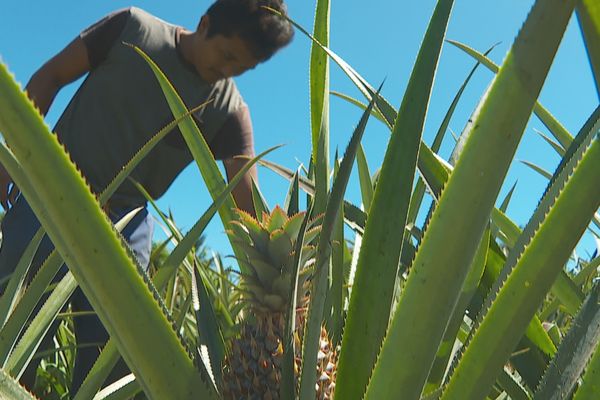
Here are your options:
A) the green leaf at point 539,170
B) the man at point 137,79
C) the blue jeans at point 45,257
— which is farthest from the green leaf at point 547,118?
the man at point 137,79

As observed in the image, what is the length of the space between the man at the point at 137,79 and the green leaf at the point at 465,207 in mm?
1282

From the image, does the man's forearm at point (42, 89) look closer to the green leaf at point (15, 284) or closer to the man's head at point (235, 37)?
the man's head at point (235, 37)

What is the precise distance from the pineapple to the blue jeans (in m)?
0.85

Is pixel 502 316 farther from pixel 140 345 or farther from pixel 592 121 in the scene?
pixel 592 121

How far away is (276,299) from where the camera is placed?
1.46ft

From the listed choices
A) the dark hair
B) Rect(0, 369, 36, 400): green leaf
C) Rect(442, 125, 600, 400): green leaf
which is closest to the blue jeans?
the dark hair

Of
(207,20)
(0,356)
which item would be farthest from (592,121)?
(207,20)

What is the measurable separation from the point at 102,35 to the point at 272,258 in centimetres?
136

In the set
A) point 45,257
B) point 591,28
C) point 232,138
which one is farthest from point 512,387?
point 232,138

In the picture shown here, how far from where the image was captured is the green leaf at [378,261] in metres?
0.35

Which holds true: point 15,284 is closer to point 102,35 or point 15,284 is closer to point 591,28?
point 591,28

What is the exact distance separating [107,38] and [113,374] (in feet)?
3.03

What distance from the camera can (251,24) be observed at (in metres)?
1.59

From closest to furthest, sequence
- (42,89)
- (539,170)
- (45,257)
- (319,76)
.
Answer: (319,76)
(539,170)
(45,257)
(42,89)
